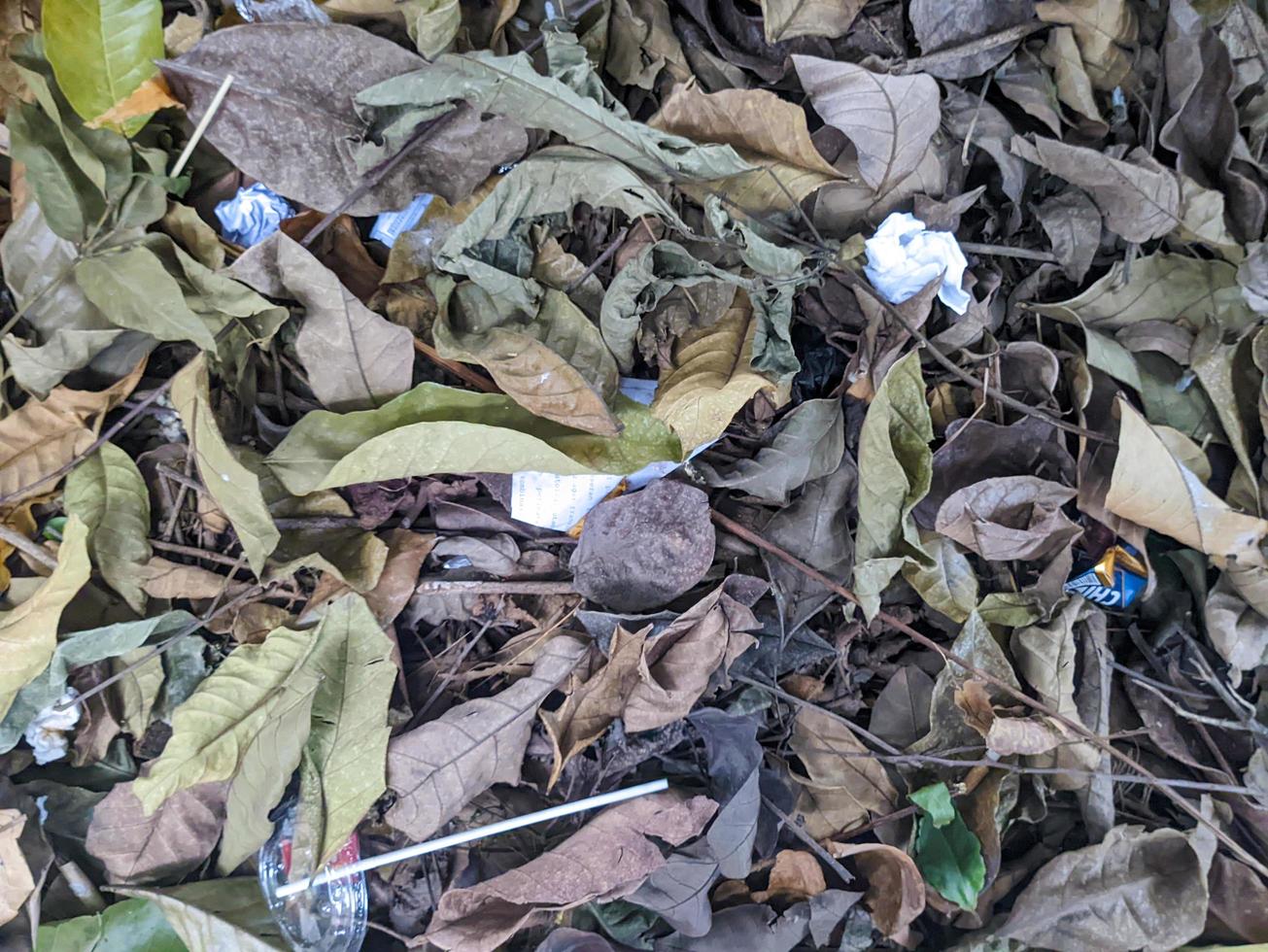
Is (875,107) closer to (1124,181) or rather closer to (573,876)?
(1124,181)

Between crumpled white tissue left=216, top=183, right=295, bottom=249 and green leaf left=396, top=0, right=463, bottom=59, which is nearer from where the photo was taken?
green leaf left=396, top=0, right=463, bottom=59

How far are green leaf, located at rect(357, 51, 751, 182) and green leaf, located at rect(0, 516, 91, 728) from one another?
59 centimetres

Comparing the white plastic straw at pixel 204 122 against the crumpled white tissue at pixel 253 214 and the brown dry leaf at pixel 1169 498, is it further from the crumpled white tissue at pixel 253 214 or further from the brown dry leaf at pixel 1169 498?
the brown dry leaf at pixel 1169 498

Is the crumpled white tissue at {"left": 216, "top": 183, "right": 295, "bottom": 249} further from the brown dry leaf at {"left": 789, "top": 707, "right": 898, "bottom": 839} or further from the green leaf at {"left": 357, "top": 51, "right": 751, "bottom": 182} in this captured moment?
the brown dry leaf at {"left": 789, "top": 707, "right": 898, "bottom": 839}

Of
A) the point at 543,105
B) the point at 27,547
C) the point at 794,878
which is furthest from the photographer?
the point at 794,878

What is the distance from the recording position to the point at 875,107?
874mm

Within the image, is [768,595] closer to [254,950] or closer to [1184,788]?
[1184,788]

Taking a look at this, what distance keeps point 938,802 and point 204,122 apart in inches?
44.5

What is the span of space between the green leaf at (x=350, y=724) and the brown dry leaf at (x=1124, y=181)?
928 millimetres

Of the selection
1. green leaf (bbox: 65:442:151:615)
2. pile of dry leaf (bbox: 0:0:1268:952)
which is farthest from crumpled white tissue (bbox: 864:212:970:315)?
green leaf (bbox: 65:442:151:615)

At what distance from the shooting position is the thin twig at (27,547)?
0.93 metres

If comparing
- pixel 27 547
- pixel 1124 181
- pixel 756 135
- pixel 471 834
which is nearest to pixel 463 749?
pixel 471 834

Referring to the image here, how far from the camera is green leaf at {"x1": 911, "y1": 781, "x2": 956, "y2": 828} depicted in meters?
0.96

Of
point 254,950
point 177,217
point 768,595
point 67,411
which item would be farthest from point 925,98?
point 254,950
